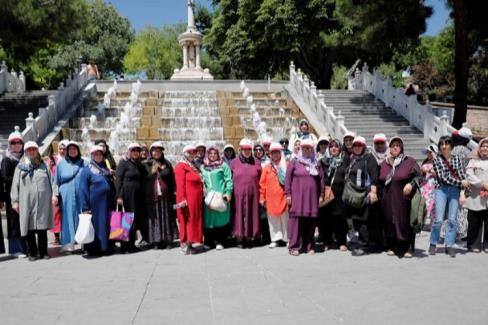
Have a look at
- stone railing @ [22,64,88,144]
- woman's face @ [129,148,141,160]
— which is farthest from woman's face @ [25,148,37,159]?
stone railing @ [22,64,88,144]

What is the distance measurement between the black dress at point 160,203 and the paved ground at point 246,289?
0.42 metres

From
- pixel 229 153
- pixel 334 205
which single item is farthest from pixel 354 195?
pixel 229 153

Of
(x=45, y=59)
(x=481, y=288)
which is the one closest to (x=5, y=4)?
(x=481, y=288)

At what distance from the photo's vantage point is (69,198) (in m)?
7.17

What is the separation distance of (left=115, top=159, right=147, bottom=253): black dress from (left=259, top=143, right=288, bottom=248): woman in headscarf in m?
1.96

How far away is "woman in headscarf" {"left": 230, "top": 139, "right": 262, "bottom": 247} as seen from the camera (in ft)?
24.6

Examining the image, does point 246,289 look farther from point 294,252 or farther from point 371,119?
point 371,119

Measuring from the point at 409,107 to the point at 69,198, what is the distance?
16.0 m

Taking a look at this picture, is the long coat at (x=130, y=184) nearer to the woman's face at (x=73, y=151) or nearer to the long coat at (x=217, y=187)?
the woman's face at (x=73, y=151)

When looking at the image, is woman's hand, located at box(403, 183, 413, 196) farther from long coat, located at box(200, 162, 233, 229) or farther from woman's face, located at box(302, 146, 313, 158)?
long coat, located at box(200, 162, 233, 229)

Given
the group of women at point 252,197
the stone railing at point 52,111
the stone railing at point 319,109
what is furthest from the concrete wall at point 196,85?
the group of women at point 252,197

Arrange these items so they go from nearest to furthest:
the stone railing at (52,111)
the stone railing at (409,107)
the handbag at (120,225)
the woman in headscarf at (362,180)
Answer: the woman in headscarf at (362,180) → the handbag at (120,225) → the stone railing at (52,111) → the stone railing at (409,107)

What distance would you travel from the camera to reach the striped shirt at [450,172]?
6861 mm

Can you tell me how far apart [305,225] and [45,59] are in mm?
45171
